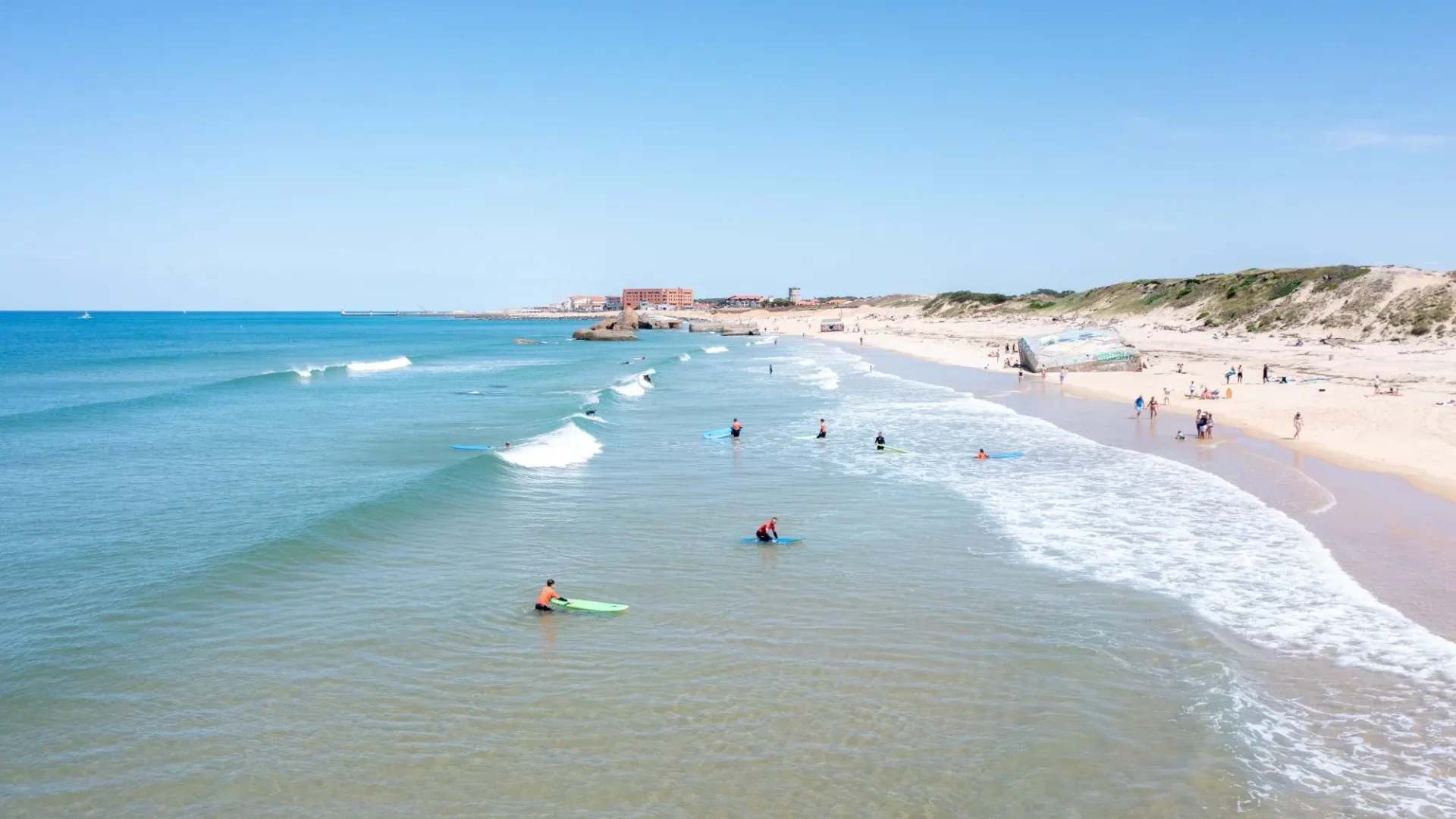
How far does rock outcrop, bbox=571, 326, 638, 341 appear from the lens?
123375mm

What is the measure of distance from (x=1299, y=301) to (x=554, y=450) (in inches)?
2585

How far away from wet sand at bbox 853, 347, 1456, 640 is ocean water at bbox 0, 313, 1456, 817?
60 cm

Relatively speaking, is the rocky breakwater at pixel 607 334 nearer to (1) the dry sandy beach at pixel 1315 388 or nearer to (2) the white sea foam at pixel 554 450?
(1) the dry sandy beach at pixel 1315 388

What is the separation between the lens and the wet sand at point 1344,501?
1460 cm

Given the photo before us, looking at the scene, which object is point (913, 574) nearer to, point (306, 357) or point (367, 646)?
point (367, 646)

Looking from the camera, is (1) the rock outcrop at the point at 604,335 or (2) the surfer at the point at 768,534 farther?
(1) the rock outcrop at the point at 604,335

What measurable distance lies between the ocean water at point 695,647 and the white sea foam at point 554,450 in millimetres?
1105

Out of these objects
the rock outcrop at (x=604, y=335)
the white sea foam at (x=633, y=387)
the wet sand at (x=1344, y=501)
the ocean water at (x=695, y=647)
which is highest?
the rock outcrop at (x=604, y=335)

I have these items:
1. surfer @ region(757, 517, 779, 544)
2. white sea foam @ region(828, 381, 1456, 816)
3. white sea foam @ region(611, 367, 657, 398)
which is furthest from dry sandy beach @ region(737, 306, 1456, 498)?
white sea foam @ region(611, 367, 657, 398)

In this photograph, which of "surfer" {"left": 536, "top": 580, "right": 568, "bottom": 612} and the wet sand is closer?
"surfer" {"left": 536, "top": 580, "right": 568, "bottom": 612}

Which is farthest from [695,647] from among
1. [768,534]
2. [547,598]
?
[768,534]

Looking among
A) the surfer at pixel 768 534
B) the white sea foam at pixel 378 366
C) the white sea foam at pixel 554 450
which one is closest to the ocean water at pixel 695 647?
the surfer at pixel 768 534

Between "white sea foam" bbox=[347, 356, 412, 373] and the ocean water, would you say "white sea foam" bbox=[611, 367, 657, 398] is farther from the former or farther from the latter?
the ocean water

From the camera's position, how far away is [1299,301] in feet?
231
